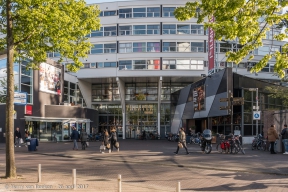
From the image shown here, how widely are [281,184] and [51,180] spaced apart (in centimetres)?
699

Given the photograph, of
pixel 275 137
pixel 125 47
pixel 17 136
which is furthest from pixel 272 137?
pixel 125 47

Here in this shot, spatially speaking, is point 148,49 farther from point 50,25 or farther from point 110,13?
point 50,25

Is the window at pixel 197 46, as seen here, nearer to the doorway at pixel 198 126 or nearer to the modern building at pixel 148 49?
the modern building at pixel 148 49

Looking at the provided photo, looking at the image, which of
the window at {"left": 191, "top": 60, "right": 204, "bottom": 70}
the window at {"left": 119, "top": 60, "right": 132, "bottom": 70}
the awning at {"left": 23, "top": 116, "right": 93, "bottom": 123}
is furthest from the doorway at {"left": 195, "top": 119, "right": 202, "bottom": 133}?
the awning at {"left": 23, "top": 116, "right": 93, "bottom": 123}

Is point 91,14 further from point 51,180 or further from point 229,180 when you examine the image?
point 229,180

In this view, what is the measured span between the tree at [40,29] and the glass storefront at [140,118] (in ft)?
124

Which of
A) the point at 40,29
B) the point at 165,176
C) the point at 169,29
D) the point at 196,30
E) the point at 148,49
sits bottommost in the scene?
the point at 165,176

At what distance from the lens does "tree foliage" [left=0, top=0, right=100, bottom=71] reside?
40.0ft

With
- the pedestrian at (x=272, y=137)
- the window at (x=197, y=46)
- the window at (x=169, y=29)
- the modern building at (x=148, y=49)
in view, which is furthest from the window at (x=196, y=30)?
the pedestrian at (x=272, y=137)

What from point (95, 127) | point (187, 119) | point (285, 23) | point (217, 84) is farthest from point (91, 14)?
point (95, 127)

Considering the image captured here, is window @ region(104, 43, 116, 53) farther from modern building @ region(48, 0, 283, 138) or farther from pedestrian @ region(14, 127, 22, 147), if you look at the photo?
pedestrian @ region(14, 127, 22, 147)

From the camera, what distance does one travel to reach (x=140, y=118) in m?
52.6

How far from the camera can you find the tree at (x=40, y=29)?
39.9 ft

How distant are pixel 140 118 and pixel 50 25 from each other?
40.5 metres
